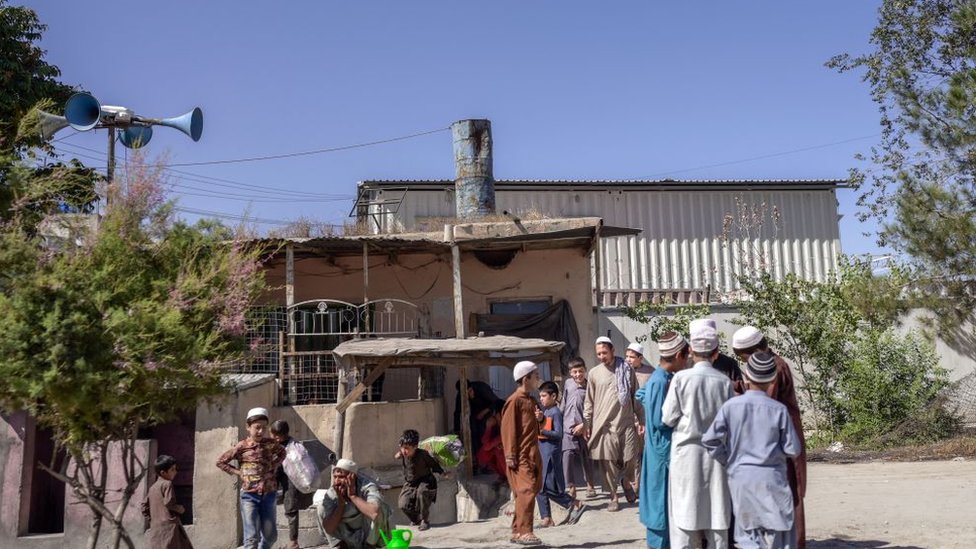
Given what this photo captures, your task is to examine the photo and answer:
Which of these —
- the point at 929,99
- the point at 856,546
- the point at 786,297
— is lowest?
the point at 856,546

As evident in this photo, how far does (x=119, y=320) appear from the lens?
5.76 meters

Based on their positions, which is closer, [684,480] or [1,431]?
[684,480]

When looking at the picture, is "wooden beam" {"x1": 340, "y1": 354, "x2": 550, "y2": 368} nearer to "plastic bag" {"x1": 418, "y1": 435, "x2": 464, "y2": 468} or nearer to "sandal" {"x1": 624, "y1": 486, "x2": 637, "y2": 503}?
"plastic bag" {"x1": 418, "y1": 435, "x2": 464, "y2": 468}

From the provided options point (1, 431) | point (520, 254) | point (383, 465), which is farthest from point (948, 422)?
point (1, 431)

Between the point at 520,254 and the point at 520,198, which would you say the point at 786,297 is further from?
the point at 520,198

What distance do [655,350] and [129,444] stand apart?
1142 centimetres

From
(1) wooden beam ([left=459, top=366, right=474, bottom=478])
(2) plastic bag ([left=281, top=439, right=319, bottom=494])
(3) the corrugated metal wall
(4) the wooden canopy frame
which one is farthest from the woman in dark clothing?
(3) the corrugated metal wall

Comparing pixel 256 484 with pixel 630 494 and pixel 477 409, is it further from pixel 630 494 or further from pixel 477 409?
pixel 477 409

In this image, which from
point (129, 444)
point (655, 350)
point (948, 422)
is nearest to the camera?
point (129, 444)

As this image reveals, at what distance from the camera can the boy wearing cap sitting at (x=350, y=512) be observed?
6033 millimetres

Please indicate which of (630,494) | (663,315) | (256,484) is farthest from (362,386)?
(663,315)

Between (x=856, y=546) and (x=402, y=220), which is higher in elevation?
(x=402, y=220)

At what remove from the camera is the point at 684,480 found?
18.0 feet

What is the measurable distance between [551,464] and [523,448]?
5.14 ft
